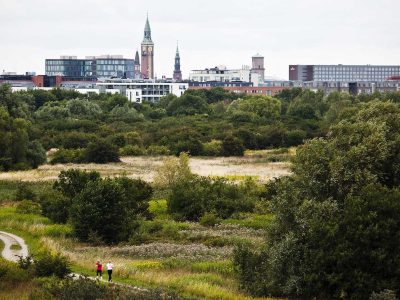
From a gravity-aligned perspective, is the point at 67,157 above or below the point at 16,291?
below

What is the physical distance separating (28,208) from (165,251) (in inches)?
548

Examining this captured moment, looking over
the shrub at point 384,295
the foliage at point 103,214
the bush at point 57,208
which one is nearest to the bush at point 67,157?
the bush at point 57,208

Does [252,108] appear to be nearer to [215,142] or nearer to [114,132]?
[114,132]

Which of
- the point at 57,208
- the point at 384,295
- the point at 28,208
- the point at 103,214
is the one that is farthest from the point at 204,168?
the point at 384,295

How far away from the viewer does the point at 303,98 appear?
168m

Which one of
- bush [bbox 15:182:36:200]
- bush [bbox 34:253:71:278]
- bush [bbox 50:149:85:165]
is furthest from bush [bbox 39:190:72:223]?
bush [bbox 50:149:85:165]

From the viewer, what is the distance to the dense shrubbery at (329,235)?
31344mm

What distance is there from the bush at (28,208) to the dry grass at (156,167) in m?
17.6

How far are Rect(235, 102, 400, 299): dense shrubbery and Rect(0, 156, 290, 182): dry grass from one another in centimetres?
3307

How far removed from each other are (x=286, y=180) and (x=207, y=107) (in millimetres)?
135748

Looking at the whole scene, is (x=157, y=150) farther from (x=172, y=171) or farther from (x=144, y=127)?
(x=172, y=171)

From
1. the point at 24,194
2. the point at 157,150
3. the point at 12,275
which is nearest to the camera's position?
the point at 12,275

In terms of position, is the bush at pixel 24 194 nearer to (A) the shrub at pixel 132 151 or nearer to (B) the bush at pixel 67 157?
(B) the bush at pixel 67 157

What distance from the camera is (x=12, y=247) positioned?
3919 centimetres
